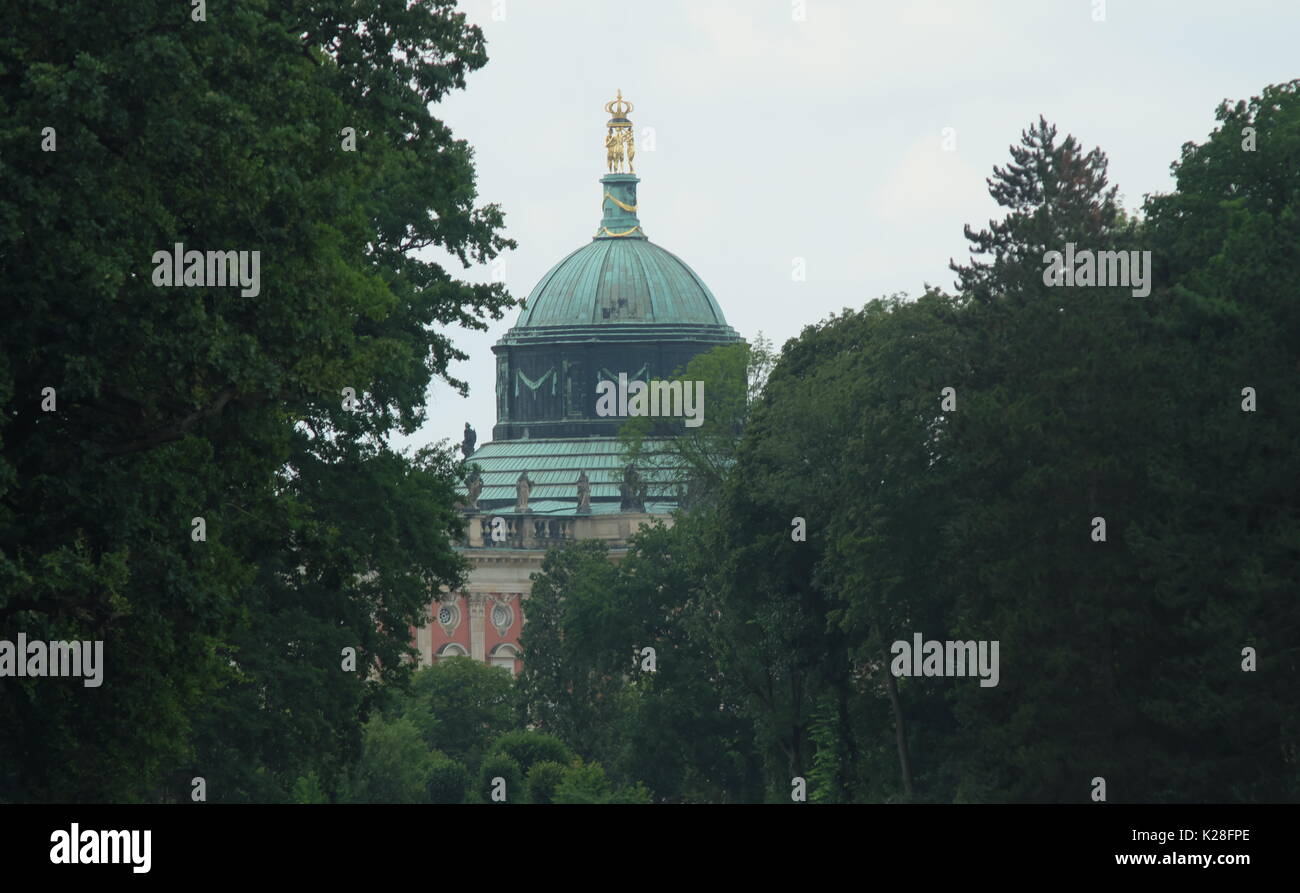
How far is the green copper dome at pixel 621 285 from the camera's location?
463ft

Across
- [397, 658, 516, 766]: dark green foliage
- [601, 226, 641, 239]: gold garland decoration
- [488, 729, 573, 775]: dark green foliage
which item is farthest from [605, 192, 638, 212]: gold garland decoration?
[488, 729, 573, 775]: dark green foliage

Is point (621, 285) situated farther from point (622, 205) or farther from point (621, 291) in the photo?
point (622, 205)

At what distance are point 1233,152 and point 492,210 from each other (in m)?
13.5

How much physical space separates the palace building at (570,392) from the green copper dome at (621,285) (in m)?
0.05

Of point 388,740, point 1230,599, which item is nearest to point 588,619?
point 388,740

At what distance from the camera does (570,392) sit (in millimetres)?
141250

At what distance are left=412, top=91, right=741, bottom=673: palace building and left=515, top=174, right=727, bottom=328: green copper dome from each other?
0.18 ft

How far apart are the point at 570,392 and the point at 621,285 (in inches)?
248

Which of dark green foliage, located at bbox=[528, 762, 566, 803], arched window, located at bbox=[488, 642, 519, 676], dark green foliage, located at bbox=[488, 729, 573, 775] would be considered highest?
arched window, located at bbox=[488, 642, 519, 676]

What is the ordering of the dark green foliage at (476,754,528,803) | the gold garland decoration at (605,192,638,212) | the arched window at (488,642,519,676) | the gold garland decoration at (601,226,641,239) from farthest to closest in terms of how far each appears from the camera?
the gold garland decoration at (601,226,641,239) → the gold garland decoration at (605,192,638,212) → the arched window at (488,642,519,676) → the dark green foliage at (476,754,528,803)

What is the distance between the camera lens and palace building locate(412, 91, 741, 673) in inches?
5364

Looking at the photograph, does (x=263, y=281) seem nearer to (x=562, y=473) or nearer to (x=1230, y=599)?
(x=1230, y=599)

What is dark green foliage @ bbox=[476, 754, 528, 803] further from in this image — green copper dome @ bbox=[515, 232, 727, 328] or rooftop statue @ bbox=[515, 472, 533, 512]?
green copper dome @ bbox=[515, 232, 727, 328]

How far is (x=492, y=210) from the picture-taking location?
4738cm
